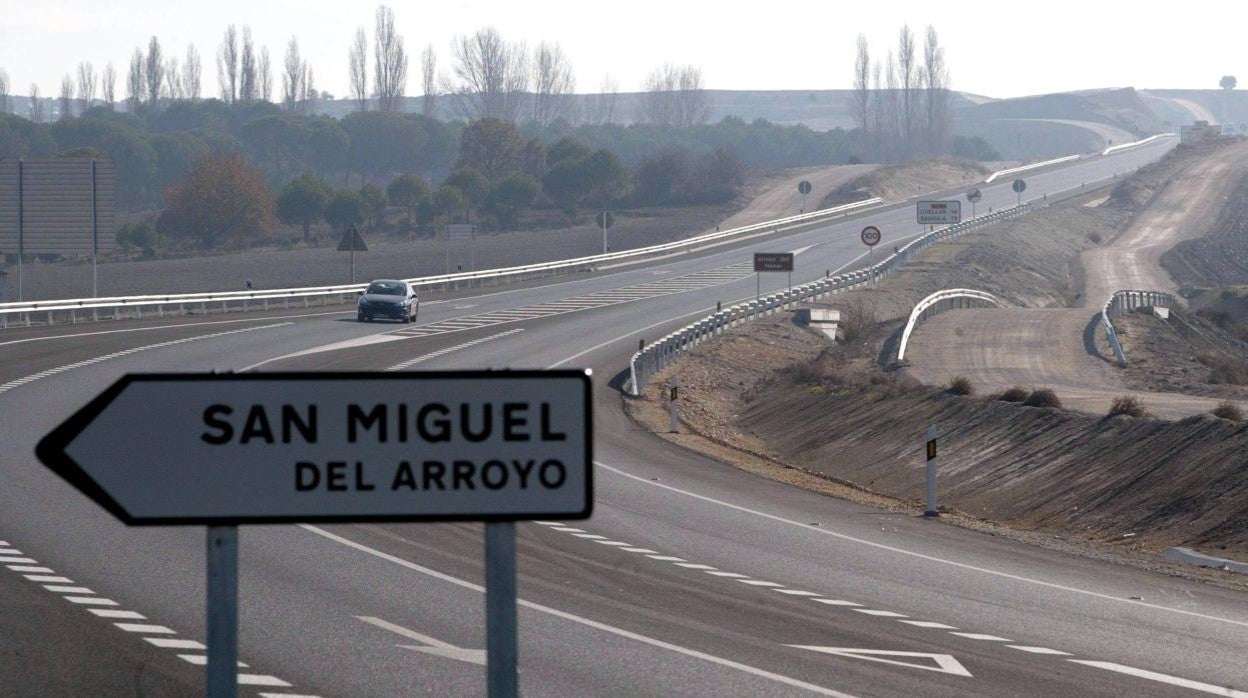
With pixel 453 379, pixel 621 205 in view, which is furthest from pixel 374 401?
pixel 621 205

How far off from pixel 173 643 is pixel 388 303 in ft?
127

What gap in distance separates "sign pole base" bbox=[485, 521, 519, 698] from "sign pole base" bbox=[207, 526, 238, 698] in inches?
26.2

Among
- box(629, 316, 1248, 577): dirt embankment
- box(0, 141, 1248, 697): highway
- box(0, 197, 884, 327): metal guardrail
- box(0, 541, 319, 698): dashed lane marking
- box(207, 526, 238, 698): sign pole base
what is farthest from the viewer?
box(0, 197, 884, 327): metal guardrail

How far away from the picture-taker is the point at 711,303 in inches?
2397

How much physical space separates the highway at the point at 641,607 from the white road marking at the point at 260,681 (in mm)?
32

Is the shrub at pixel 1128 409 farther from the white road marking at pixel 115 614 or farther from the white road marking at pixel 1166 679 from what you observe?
the white road marking at pixel 115 614

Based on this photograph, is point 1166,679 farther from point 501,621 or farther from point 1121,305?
point 1121,305

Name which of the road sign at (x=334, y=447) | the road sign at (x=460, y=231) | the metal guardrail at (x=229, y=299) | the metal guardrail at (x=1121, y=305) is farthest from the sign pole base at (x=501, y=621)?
the road sign at (x=460, y=231)

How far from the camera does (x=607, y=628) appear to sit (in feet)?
38.8

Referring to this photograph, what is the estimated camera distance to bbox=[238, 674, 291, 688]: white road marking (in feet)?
31.7

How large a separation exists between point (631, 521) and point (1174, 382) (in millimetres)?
25024

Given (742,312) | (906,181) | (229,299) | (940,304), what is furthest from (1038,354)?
(906,181)

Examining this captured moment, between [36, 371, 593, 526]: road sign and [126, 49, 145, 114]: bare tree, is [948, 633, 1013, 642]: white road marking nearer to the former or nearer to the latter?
[36, 371, 593, 526]: road sign

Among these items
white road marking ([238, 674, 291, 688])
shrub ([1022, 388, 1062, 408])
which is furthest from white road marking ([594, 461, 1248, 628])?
shrub ([1022, 388, 1062, 408])
